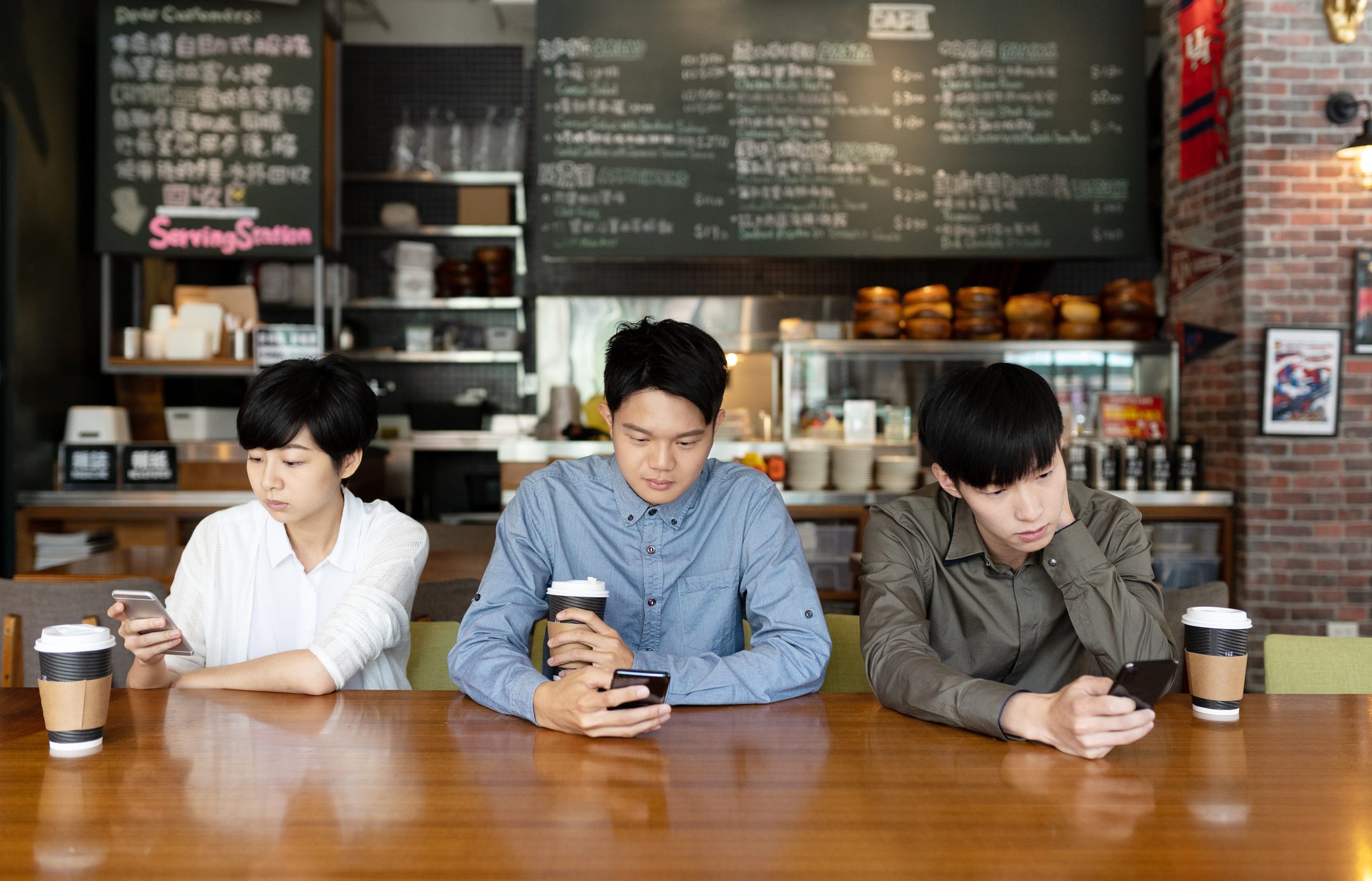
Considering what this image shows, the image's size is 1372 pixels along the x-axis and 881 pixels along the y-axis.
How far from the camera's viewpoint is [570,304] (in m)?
6.57

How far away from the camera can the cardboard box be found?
6.21 m

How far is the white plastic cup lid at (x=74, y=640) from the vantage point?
52.1 inches

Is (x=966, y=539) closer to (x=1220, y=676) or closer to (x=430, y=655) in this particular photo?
(x=1220, y=676)

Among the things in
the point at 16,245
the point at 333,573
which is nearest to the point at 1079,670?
the point at 333,573

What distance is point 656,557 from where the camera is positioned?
1807 mm

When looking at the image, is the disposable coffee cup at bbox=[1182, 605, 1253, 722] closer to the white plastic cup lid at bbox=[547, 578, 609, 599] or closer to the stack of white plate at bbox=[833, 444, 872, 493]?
the white plastic cup lid at bbox=[547, 578, 609, 599]

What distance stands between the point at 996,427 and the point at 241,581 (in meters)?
1.32

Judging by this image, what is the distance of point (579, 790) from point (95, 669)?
630 millimetres

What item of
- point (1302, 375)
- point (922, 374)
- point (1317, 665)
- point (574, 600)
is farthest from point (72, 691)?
point (1302, 375)

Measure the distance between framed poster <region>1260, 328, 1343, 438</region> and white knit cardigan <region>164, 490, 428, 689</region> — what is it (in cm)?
343

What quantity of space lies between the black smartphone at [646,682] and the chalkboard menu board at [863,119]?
3.67m

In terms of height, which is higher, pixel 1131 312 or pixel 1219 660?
pixel 1131 312

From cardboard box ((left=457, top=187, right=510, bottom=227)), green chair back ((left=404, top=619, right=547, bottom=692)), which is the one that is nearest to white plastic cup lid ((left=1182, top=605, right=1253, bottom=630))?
green chair back ((left=404, top=619, right=547, bottom=692))

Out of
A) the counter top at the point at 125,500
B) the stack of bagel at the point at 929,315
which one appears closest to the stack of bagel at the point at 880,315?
the stack of bagel at the point at 929,315
